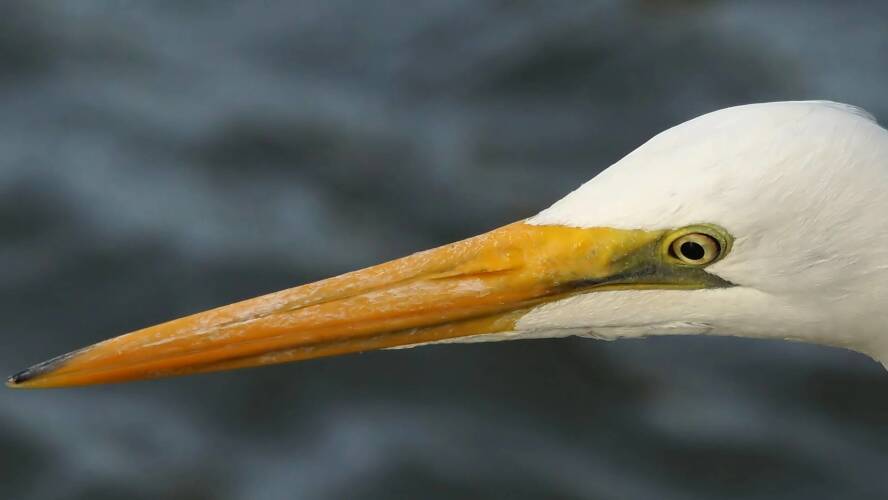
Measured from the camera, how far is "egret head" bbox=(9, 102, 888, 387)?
3527 millimetres

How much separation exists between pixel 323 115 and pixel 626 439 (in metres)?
2.32

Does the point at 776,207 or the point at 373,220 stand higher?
the point at 373,220

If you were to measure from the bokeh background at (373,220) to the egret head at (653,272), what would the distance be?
183 centimetres

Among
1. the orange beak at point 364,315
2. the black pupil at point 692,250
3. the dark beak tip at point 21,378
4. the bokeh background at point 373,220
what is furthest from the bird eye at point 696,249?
the bokeh background at point 373,220

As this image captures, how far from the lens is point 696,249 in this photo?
369 centimetres

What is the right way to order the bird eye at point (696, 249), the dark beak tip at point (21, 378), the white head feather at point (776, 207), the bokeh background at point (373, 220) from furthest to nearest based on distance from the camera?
1. the bokeh background at point (373, 220)
2. the dark beak tip at point (21, 378)
3. the bird eye at point (696, 249)
4. the white head feather at point (776, 207)

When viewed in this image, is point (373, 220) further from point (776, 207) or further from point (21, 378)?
point (776, 207)

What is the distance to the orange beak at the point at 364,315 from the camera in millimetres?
3900

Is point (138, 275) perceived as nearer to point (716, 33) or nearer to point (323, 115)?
point (323, 115)

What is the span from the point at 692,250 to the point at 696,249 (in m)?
0.01

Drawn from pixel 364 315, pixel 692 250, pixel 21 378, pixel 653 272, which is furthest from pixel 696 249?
pixel 21 378

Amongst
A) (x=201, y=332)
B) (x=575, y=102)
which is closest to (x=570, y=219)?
(x=201, y=332)

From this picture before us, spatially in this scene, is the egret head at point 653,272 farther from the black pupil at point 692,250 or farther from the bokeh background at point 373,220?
the bokeh background at point 373,220

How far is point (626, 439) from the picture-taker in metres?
5.84
